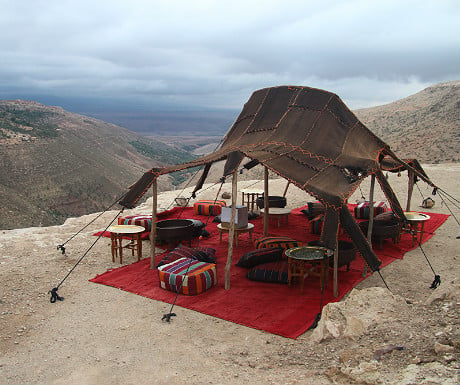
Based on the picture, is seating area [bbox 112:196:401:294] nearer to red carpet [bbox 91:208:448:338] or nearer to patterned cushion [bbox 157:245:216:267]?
patterned cushion [bbox 157:245:216:267]

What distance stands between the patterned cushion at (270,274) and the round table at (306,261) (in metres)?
0.16

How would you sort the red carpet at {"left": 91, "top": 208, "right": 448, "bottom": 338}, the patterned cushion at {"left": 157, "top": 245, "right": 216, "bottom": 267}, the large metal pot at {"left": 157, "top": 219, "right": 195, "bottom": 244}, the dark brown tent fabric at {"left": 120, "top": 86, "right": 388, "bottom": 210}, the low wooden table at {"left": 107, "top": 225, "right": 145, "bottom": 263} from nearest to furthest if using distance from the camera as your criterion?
1. the red carpet at {"left": 91, "top": 208, "right": 448, "bottom": 338}
2. the dark brown tent fabric at {"left": 120, "top": 86, "right": 388, "bottom": 210}
3. the patterned cushion at {"left": 157, "top": 245, "right": 216, "bottom": 267}
4. the low wooden table at {"left": 107, "top": 225, "right": 145, "bottom": 263}
5. the large metal pot at {"left": 157, "top": 219, "right": 195, "bottom": 244}

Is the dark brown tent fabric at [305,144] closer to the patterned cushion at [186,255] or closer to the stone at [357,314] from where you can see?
the patterned cushion at [186,255]

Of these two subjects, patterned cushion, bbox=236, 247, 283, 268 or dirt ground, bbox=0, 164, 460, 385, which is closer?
dirt ground, bbox=0, 164, 460, 385

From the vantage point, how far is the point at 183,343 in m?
6.23

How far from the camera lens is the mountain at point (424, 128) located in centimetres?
3425

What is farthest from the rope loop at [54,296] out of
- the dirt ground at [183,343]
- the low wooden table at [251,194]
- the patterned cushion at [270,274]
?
the low wooden table at [251,194]

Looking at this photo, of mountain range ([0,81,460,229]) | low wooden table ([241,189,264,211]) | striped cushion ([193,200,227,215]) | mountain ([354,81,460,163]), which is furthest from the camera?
mountain ([354,81,460,163])

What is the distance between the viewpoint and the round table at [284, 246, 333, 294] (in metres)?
7.98

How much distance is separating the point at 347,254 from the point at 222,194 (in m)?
9.88

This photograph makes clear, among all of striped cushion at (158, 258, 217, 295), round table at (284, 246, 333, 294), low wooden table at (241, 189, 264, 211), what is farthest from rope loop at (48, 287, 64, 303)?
low wooden table at (241, 189, 264, 211)

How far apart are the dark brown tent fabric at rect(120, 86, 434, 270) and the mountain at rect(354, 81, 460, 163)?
25.4 meters

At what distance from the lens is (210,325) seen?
6.84 metres

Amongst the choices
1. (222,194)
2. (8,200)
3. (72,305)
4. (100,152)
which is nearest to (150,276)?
(72,305)
